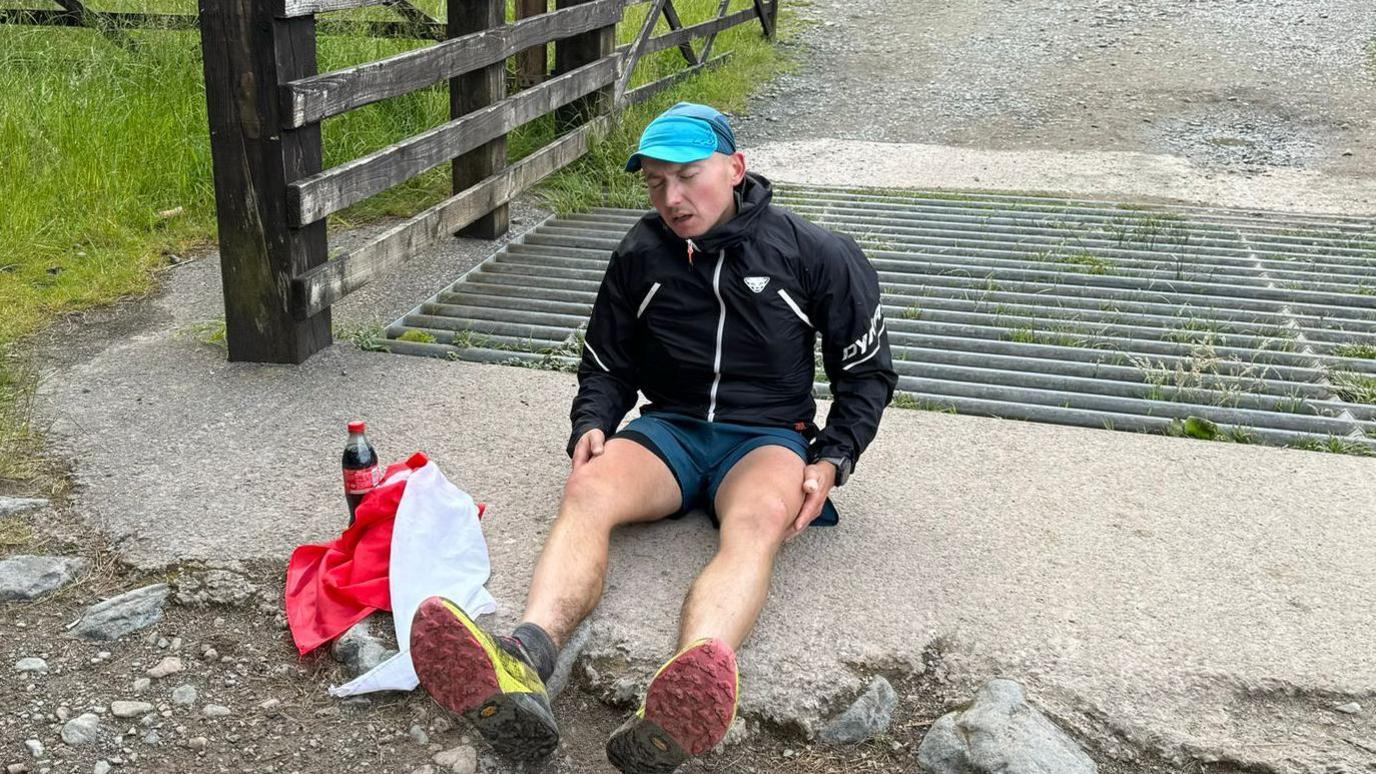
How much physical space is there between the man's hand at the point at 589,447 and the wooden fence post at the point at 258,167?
1.70 m

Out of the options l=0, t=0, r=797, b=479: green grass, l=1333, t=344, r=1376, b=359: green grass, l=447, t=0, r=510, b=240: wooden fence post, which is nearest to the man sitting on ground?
l=0, t=0, r=797, b=479: green grass

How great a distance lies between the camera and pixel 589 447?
326 centimetres

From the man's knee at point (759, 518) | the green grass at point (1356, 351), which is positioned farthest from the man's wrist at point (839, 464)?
the green grass at point (1356, 351)

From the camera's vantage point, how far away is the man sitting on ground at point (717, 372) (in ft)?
10.0

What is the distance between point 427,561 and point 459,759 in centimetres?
61

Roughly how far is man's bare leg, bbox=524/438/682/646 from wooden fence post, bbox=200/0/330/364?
1755 millimetres

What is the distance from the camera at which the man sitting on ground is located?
120 inches

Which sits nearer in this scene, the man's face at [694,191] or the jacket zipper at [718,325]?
the man's face at [694,191]

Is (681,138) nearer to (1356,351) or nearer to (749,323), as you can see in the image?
(749,323)

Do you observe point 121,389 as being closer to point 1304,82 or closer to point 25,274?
point 25,274

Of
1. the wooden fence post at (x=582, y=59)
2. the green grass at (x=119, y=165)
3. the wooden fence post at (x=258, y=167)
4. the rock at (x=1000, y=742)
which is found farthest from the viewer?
the wooden fence post at (x=582, y=59)

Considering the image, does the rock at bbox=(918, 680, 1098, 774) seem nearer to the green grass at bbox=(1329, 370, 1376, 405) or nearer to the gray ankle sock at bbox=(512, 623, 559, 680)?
the gray ankle sock at bbox=(512, 623, 559, 680)

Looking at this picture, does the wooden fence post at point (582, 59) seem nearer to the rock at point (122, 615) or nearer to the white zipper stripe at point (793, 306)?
the white zipper stripe at point (793, 306)

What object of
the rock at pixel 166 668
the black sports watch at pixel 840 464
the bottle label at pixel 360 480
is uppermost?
the black sports watch at pixel 840 464
